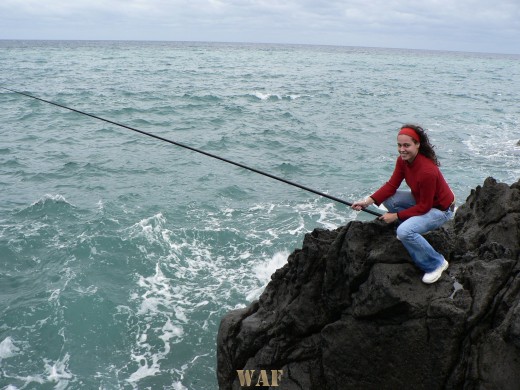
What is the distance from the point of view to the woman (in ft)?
15.5

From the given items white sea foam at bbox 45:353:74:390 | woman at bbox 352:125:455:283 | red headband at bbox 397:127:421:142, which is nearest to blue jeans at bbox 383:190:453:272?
woman at bbox 352:125:455:283

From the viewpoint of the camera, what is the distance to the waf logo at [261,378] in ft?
17.9

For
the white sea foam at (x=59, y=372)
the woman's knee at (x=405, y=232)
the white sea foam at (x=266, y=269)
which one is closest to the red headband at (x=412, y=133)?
the woman's knee at (x=405, y=232)

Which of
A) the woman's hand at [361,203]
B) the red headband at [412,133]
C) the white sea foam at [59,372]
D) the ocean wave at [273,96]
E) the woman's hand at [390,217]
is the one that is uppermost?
the red headband at [412,133]

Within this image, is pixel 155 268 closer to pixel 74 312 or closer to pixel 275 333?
pixel 74 312

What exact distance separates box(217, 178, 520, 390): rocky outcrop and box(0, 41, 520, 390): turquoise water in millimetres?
3203

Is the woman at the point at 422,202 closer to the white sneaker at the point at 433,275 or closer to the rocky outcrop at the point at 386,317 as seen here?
the white sneaker at the point at 433,275

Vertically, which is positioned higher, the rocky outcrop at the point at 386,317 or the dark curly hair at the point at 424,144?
the dark curly hair at the point at 424,144

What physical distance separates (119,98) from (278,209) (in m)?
27.3

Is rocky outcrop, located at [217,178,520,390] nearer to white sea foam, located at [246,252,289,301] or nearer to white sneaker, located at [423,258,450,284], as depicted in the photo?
white sneaker, located at [423,258,450,284]

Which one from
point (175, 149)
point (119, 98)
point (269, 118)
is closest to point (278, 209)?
point (175, 149)

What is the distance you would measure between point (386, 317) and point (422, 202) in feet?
4.30

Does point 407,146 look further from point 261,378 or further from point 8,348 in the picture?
point 8,348

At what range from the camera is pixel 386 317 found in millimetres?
4883
